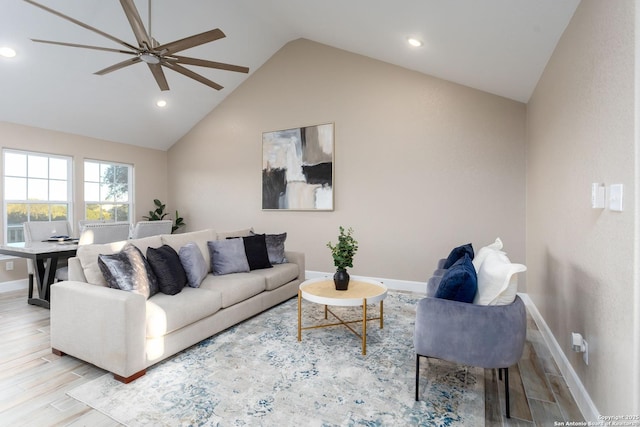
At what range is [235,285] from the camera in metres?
3.23

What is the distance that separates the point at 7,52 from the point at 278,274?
3.97m

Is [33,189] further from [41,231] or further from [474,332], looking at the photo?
[474,332]

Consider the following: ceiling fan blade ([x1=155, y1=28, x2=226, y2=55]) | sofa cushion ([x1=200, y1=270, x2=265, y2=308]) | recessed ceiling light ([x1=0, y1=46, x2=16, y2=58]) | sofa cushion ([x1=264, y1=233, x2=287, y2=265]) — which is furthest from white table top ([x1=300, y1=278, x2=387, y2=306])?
recessed ceiling light ([x1=0, y1=46, x2=16, y2=58])

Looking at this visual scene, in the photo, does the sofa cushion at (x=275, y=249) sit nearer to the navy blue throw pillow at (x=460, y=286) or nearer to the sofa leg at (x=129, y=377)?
the sofa leg at (x=129, y=377)

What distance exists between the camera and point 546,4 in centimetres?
218

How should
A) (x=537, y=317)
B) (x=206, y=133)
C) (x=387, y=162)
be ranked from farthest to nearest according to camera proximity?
(x=206, y=133) < (x=387, y=162) < (x=537, y=317)

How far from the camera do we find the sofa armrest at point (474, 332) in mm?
1882

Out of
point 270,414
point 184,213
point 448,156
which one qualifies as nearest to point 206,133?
point 184,213

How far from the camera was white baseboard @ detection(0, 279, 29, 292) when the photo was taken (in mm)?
4495

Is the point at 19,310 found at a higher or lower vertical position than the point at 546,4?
lower

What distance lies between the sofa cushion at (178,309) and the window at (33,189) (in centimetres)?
354

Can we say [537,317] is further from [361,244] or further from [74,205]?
[74,205]

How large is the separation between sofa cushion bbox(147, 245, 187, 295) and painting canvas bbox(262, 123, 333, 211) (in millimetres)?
2577

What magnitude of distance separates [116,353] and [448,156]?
13.6 ft
